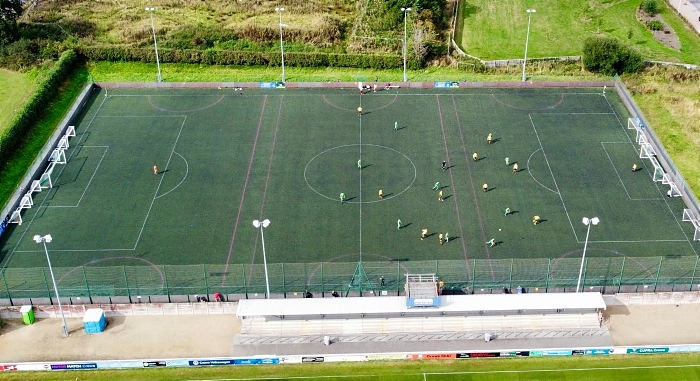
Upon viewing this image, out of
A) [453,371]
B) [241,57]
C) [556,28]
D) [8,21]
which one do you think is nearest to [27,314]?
[453,371]

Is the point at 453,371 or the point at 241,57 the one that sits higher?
the point at 241,57

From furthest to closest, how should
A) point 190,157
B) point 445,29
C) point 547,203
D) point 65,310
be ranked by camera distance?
1. point 445,29
2. point 190,157
3. point 547,203
4. point 65,310

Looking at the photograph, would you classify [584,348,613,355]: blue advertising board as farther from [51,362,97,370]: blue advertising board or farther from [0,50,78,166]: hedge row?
[0,50,78,166]: hedge row

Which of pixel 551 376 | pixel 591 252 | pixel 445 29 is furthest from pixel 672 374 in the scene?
pixel 445 29

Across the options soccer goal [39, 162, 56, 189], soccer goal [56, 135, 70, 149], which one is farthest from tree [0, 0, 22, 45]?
soccer goal [39, 162, 56, 189]

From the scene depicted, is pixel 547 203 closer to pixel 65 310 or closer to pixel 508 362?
pixel 508 362

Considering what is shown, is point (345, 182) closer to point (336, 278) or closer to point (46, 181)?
point (336, 278)
